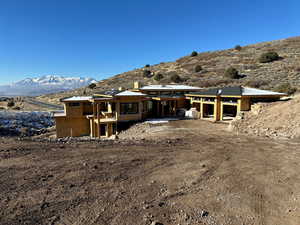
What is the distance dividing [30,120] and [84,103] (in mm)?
12019

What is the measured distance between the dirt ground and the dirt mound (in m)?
3.68

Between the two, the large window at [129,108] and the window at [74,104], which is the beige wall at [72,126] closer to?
the window at [74,104]

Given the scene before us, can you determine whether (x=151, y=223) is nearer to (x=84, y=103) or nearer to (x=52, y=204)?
(x=52, y=204)

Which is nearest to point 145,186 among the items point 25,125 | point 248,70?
point 25,125

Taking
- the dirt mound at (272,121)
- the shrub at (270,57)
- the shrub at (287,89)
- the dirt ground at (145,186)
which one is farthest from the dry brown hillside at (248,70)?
the dirt ground at (145,186)

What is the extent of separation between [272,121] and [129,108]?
14.1 metres

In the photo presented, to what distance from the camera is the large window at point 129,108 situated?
20580mm

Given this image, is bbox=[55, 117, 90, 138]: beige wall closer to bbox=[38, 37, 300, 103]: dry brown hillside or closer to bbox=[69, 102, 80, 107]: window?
bbox=[69, 102, 80, 107]: window

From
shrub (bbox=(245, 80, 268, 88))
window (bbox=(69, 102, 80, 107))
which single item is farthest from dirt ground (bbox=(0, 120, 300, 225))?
shrub (bbox=(245, 80, 268, 88))

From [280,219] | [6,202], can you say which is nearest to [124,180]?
[6,202]

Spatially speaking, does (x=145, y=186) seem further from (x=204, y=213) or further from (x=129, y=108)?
(x=129, y=108)

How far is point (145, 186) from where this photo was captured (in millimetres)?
5371

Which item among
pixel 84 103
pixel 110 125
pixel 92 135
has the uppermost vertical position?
pixel 84 103

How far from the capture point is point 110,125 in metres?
20.5
